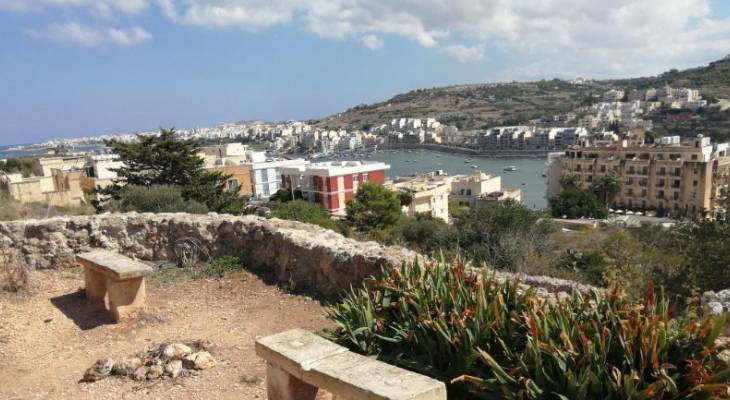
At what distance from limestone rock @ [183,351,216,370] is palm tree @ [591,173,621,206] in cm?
6605

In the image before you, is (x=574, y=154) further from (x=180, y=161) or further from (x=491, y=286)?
(x=491, y=286)

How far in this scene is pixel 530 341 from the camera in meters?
2.82

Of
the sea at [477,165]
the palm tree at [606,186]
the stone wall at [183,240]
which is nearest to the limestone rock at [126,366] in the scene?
the stone wall at [183,240]

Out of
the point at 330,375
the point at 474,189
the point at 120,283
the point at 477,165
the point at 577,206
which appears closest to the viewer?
the point at 330,375

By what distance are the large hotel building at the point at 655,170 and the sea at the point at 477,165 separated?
8.81 metres

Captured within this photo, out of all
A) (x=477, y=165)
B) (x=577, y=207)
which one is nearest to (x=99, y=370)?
(x=577, y=207)

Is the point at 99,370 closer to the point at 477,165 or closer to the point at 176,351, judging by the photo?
the point at 176,351

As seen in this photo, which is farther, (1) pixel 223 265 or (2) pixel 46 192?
(2) pixel 46 192

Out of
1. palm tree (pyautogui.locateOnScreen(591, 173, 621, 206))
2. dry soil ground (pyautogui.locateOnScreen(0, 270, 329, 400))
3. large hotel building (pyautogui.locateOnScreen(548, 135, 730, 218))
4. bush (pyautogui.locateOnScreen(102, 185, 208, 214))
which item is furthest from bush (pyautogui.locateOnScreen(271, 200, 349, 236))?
large hotel building (pyautogui.locateOnScreen(548, 135, 730, 218))

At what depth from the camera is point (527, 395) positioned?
8.77 feet

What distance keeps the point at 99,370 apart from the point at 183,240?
12.4 feet

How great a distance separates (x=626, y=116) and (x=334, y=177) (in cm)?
11985

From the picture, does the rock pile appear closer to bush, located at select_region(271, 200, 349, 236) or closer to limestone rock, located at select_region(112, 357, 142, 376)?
limestone rock, located at select_region(112, 357, 142, 376)

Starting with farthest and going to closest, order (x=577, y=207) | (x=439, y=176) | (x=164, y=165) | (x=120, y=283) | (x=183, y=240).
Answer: (x=439, y=176) → (x=577, y=207) → (x=164, y=165) → (x=183, y=240) → (x=120, y=283)
